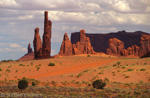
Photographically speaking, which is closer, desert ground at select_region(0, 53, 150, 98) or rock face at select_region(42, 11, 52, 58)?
desert ground at select_region(0, 53, 150, 98)

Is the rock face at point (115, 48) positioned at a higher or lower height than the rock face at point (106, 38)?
lower

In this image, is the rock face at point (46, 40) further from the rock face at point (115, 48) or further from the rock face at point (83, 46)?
the rock face at point (115, 48)

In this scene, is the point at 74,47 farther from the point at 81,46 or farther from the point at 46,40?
the point at 46,40

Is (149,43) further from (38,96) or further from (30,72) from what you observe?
(38,96)

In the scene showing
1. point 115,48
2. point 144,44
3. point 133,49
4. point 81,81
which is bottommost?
point 81,81

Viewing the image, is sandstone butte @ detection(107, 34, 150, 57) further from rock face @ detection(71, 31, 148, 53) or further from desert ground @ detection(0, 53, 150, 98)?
rock face @ detection(71, 31, 148, 53)

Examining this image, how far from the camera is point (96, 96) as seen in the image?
2194 cm

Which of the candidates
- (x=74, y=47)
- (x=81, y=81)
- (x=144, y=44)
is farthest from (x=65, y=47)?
(x=81, y=81)

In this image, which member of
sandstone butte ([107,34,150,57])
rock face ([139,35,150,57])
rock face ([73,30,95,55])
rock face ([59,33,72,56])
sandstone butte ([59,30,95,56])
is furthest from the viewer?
rock face ([73,30,95,55])

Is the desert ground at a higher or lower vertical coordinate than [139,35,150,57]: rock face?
lower

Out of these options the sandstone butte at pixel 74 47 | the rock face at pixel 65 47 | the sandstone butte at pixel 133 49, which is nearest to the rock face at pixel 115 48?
the sandstone butte at pixel 133 49

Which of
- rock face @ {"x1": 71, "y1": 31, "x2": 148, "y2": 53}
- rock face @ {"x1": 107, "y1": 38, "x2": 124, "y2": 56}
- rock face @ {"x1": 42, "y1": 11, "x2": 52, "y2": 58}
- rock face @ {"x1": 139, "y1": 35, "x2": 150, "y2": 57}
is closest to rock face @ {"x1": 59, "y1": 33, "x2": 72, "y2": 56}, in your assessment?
rock face @ {"x1": 107, "y1": 38, "x2": 124, "y2": 56}

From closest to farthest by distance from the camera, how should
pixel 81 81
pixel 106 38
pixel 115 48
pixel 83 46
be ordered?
pixel 81 81
pixel 115 48
pixel 83 46
pixel 106 38

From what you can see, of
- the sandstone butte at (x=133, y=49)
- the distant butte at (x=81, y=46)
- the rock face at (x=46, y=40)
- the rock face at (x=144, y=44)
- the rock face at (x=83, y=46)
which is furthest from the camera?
the rock face at (x=83, y=46)
